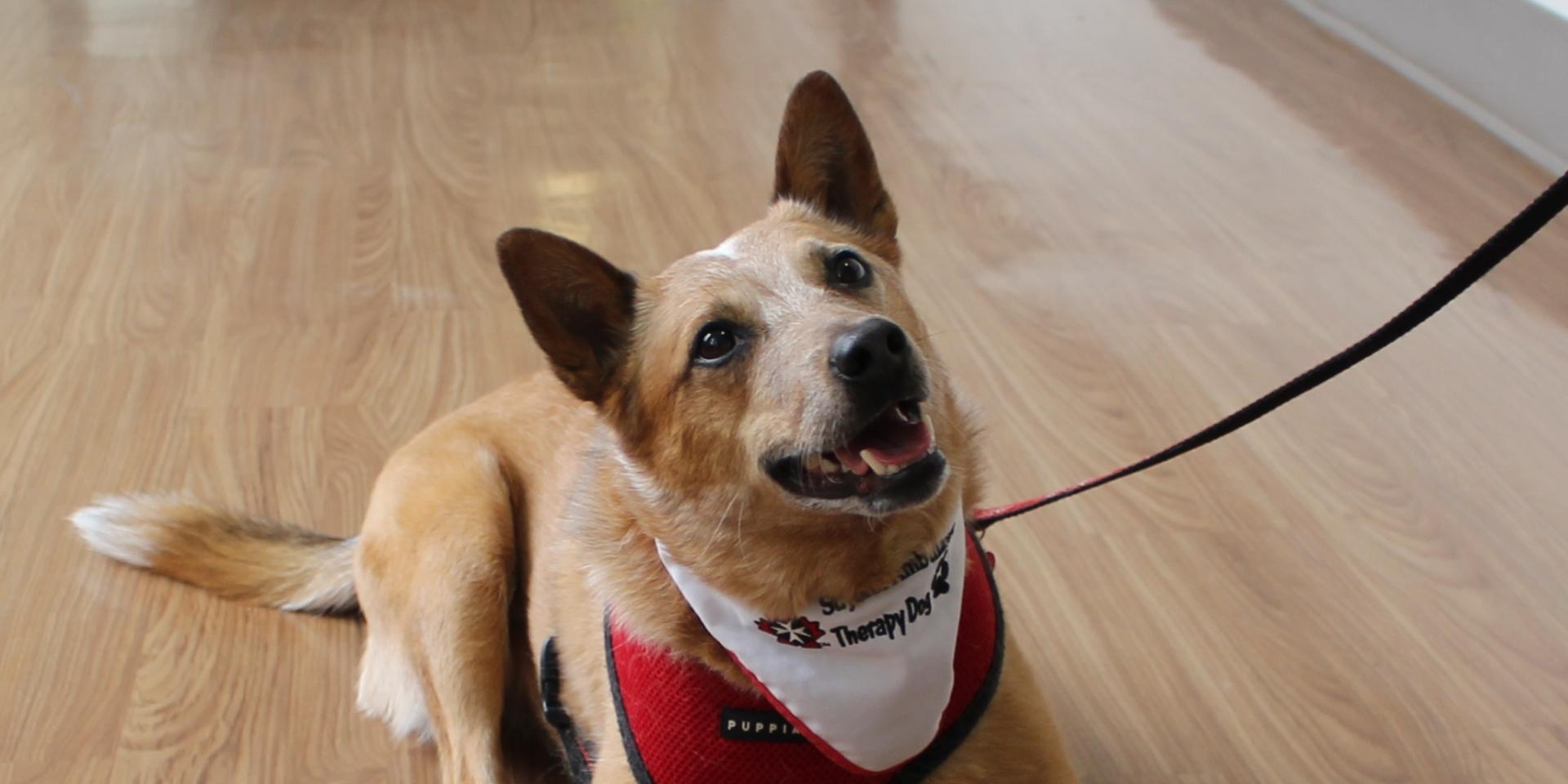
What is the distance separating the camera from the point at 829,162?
1.79 m

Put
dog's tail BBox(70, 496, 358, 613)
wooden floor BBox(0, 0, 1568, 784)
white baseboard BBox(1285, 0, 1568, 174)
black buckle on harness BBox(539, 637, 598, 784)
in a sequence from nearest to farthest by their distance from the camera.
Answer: black buckle on harness BBox(539, 637, 598, 784), wooden floor BBox(0, 0, 1568, 784), dog's tail BBox(70, 496, 358, 613), white baseboard BBox(1285, 0, 1568, 174)

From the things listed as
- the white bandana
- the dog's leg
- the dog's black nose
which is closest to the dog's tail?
the dog's leg

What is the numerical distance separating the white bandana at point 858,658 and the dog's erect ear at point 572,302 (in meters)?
0.26

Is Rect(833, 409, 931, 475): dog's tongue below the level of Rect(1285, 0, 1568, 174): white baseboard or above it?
above

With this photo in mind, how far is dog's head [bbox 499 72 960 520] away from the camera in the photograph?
1.45 meters

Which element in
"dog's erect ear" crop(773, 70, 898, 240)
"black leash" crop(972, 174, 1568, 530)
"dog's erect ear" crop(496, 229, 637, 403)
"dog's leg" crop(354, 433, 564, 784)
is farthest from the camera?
"dog's leg" crop(354, 433, 564, 784)

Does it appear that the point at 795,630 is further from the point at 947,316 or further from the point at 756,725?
the point at 947,316

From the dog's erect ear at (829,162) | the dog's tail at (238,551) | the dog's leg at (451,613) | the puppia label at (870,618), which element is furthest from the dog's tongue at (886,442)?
the dog's tail at (238,551)

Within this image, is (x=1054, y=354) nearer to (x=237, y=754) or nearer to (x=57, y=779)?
(x=237, y=754)

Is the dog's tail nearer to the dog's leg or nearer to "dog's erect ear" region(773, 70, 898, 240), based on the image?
the dog's leg

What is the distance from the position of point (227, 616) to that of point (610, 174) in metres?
1.93

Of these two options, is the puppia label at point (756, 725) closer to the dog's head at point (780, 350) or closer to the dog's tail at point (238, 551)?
the dog's head at point (780, 350)

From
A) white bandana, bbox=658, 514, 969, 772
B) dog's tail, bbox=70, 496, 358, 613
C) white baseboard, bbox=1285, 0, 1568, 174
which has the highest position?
white bandana, bbox=658, 514, 969, 772

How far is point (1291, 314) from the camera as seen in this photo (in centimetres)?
317
